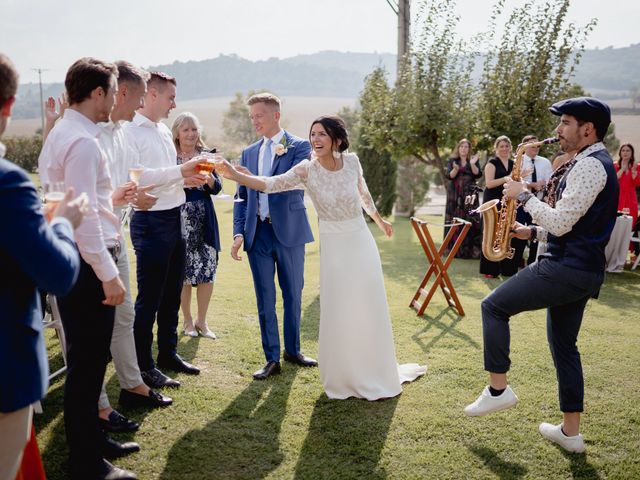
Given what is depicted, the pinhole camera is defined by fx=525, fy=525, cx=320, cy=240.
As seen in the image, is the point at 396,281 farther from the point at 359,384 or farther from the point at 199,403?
the point at 199,403

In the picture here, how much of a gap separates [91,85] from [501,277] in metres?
8.45

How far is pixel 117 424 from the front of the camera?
3.97 meters

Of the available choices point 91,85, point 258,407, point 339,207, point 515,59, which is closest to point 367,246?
point 339,207

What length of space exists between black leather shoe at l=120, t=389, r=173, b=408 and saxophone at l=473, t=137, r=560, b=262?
3.00 meters

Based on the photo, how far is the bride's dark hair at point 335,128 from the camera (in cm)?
454

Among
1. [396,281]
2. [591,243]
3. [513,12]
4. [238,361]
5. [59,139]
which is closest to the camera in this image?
[59,139]

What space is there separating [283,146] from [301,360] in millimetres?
2191

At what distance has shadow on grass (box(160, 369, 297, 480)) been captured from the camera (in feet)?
11.6

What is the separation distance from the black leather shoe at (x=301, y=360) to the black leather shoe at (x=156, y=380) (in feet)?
3.92

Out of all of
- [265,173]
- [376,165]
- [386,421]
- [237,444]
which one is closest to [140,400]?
[237,444]

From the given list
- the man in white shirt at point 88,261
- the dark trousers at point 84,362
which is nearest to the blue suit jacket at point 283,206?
the man in white shirt at point 88,261

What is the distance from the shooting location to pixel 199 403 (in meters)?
4.50

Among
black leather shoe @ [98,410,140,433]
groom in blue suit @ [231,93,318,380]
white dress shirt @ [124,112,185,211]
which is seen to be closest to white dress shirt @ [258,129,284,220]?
groom in blue suit @ [231,93,318,380]

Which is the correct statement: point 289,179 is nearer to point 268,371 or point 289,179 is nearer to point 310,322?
point 268,371
